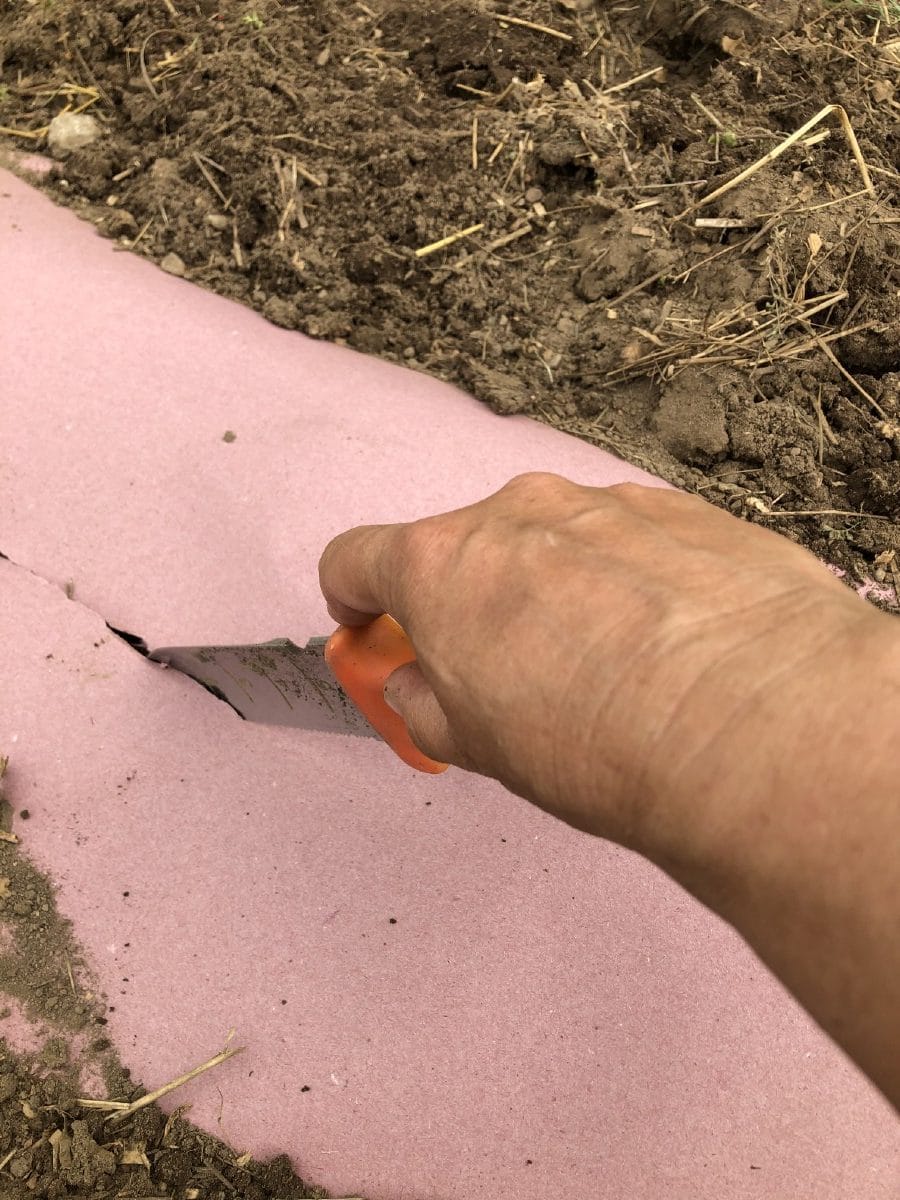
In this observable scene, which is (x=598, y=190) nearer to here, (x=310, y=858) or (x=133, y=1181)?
(x=310, y=858)

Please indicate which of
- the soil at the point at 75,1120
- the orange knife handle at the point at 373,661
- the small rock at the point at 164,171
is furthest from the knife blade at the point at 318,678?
the small rock at the point at 164,171

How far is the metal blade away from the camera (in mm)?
1154

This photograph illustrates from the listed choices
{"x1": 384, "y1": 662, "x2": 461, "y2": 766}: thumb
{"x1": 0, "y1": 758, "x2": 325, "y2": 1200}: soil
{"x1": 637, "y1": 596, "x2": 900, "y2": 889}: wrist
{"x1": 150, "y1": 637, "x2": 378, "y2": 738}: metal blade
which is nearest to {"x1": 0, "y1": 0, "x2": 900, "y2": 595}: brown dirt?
{"x1": 150, "y1": 637, "x2": 378, "y2": 738}: metal blade

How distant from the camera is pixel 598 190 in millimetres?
1662

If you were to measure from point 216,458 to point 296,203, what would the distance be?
513 mm

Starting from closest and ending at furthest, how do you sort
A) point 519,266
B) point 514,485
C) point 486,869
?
1. point 514,485
2. point 486,869
3. point 519,266

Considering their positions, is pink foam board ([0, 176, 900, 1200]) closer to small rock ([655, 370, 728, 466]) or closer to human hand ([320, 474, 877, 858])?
small rock ([655, 370, 728, 466])

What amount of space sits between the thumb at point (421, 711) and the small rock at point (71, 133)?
1.51 meters

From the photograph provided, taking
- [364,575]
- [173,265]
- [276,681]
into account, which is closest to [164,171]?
[173,265]

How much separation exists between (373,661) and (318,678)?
21 cm

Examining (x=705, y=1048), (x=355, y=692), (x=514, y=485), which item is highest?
(x=514, y=485)

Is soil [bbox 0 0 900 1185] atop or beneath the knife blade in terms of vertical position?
atop

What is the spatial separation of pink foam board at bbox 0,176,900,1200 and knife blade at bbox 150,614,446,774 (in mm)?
46

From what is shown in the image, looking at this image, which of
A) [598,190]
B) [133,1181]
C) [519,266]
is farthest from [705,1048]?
[598,190]
